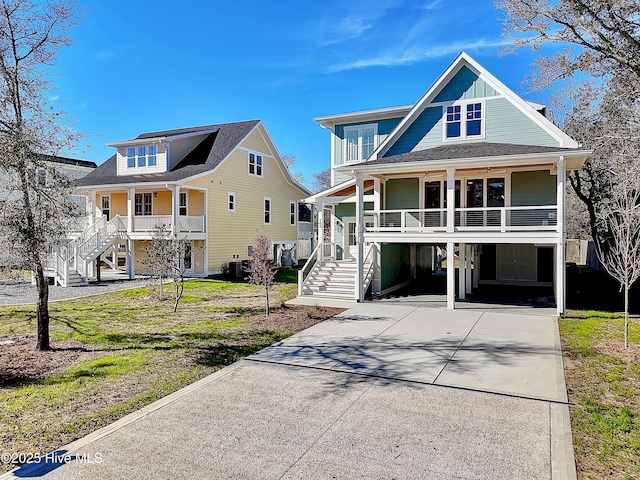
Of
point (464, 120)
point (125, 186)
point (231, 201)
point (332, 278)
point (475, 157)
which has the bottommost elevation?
point (332, 278)

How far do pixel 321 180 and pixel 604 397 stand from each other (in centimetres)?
5394

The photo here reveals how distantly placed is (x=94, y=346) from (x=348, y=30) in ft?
53.2

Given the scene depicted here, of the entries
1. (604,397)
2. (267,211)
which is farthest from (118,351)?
(267,211)

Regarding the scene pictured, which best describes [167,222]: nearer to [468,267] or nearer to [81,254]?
[81,254]

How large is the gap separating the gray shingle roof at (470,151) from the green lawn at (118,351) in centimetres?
632

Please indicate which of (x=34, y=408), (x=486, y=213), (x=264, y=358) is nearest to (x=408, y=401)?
(x=264, y=358)

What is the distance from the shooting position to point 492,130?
15453 millimetres

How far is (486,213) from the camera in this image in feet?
49.2

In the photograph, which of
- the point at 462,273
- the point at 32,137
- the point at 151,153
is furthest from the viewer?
the point at 151,153

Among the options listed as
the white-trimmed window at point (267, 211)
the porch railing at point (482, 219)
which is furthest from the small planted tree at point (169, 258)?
the white-trimmed window at point (267, 211)

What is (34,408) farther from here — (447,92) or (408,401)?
(447,92)

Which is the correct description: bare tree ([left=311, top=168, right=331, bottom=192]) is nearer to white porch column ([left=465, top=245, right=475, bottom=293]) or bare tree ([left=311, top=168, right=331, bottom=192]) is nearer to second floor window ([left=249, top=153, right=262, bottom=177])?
second floor window ([left=249, top=153, right=262, bottom=177])

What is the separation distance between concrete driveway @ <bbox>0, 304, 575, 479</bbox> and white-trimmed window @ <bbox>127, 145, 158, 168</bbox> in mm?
18376

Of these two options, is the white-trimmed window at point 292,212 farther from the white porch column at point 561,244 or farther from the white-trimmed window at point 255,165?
the white porch column at point 561,244
